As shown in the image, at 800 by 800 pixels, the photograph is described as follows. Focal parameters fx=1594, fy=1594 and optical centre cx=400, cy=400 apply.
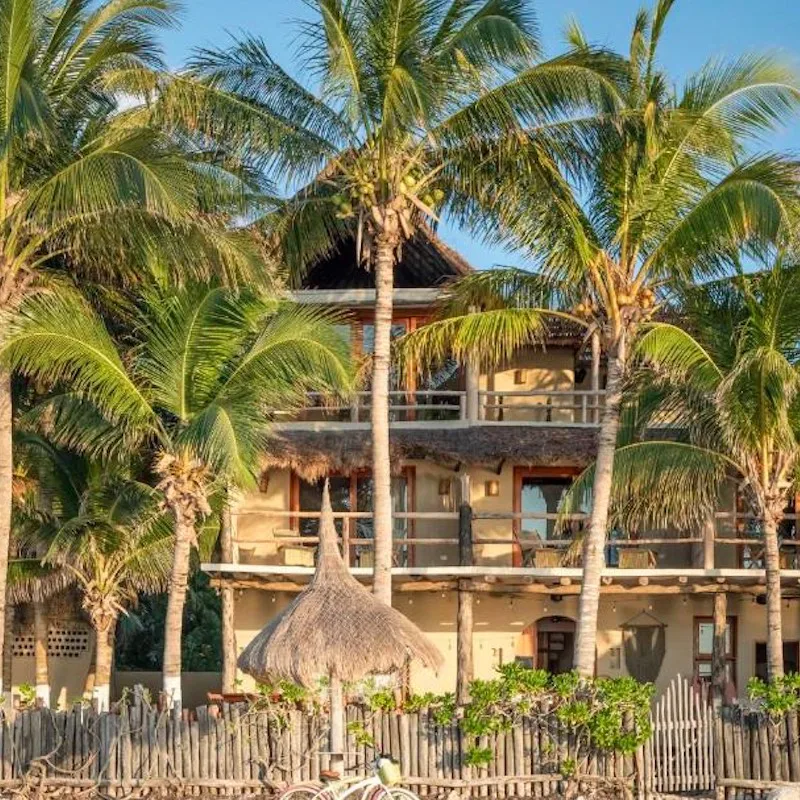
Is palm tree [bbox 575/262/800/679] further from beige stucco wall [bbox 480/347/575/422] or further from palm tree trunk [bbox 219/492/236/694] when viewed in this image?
palm tree trunk [bbox 219/492/236/694]

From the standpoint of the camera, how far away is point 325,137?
2028cm

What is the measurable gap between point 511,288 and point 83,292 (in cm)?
573

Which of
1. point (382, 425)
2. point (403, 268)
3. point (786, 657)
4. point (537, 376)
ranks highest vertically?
point (403, 268)

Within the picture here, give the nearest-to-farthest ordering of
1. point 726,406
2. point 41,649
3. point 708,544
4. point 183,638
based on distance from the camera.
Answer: point 726,406 < point 708,544 < point 41,649 < point 183,638

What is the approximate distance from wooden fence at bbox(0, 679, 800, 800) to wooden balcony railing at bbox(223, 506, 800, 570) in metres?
6.68

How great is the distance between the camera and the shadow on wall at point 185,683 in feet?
97.0

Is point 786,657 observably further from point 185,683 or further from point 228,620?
point 185,683

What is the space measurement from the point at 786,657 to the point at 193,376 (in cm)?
1222

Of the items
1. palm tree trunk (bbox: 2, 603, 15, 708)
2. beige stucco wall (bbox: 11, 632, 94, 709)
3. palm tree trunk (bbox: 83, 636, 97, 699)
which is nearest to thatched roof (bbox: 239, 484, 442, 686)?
palm tree trunk (bbox: 2, 603, 15, 708)

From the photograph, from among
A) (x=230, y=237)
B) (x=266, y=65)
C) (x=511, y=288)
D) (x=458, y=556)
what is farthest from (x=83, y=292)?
(x=458, y=556)

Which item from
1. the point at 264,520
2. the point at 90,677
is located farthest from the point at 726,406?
the point at 90,677

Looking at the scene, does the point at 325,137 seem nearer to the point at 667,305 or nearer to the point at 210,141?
the point at 210,141

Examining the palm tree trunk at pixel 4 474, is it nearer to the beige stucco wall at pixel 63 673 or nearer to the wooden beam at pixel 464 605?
the wooden beam at pixel 464 605

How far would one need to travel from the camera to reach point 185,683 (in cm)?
3017
